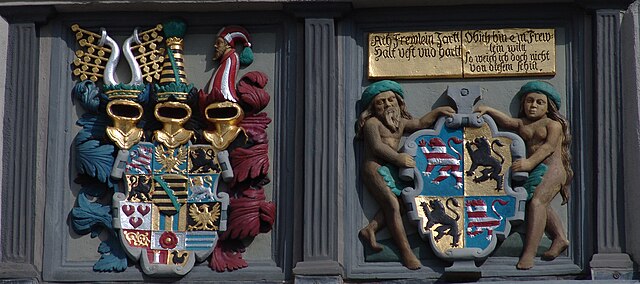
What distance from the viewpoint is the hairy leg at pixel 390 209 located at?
16.0 meters

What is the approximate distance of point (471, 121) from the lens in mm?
16203

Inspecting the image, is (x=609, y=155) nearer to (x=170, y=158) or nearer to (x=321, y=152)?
(x=321, y=152)

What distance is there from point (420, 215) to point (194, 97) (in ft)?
7.16

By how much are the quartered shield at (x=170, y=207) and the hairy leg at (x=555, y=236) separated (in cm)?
267

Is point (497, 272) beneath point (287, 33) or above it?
beneath

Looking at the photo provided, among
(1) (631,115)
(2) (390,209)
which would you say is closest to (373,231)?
→ (2) (390,209)

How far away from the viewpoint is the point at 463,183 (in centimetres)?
1609

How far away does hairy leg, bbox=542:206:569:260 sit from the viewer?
1590 cm

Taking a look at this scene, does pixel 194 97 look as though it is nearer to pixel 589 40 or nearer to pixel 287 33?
pixel 287 33

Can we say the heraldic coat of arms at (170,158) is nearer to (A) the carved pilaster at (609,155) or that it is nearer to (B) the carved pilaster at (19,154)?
(B) the carved pilaster at (19,154)

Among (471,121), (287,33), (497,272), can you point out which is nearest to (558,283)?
(497,272)

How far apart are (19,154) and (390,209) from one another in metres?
3.17

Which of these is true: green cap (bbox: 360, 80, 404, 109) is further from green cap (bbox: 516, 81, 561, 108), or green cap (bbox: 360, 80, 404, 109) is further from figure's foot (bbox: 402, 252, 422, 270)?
figure's foot (bbox: 402, 252, 422, 270)

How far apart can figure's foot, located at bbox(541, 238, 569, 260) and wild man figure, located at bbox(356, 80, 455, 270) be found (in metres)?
1.05
